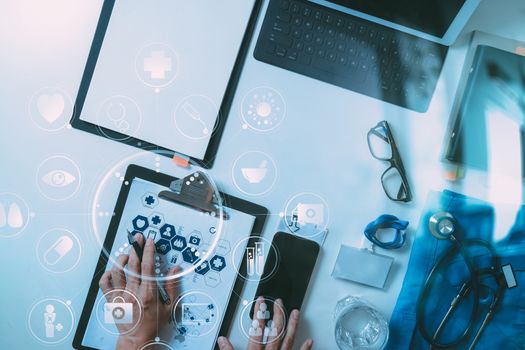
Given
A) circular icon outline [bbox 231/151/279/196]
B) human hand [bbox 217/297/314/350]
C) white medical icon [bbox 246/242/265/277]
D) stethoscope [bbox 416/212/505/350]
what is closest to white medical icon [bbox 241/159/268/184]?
circular icon outline [bbox 231/151/279/196]

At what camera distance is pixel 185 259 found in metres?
0.82

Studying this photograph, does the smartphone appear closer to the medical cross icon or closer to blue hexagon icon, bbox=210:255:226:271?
blue hexagon icon, bbox=210:255:226:271

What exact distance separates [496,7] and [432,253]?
470 mm

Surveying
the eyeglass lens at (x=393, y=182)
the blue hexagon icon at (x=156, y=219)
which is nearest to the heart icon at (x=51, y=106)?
the blue hexagon icon at (x=156, y=219)

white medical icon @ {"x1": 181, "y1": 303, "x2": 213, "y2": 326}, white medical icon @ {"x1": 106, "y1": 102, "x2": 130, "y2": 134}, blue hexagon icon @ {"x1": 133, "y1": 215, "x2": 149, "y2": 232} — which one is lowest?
white medical icon @ {"x1": 181, "y1": 303, "x2": 213, "y2": 326}

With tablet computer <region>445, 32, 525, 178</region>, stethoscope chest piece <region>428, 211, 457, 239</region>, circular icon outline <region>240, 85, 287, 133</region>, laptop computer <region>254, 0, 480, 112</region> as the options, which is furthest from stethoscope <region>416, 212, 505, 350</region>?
circular icon outline <region>240, 85, 287, 133</region>

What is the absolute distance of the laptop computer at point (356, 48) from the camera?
810 millimetres

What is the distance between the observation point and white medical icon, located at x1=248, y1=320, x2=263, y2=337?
825 millimetres

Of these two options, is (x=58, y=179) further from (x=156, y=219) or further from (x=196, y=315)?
(x=196, y=315)

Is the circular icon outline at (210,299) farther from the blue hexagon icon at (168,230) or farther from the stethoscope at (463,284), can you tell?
the stethoscope at (463,284)

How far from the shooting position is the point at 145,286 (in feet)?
2.68

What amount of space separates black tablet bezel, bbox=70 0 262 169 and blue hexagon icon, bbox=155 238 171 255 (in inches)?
6.1

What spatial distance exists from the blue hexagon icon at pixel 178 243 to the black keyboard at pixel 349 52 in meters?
0.36

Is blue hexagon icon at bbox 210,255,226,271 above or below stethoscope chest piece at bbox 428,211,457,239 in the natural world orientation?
below
